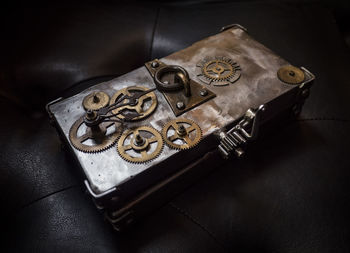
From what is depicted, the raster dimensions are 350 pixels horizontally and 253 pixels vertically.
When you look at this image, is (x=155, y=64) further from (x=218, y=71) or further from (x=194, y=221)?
(x=194, y=221)

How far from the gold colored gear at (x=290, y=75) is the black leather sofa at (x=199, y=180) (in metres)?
0.23

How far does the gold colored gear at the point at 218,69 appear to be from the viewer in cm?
118

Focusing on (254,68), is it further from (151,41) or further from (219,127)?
(151,41)

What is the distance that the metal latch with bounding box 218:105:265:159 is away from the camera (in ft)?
3.30

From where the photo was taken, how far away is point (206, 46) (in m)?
1.31

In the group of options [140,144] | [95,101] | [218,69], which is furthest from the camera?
[218,69]

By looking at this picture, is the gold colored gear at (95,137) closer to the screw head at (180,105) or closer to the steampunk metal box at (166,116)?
the steampunk metal box at (166,116)

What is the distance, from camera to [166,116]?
1.08 metres

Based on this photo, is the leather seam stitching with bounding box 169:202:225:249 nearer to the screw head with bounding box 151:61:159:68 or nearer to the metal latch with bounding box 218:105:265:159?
the metal latch with bounding box 218:105:265:159

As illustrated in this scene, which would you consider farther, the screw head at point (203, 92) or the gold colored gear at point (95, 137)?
the screw head at point (203, 92)

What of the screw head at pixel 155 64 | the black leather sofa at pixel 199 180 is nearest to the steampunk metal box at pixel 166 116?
the screw head at pixel 155 64

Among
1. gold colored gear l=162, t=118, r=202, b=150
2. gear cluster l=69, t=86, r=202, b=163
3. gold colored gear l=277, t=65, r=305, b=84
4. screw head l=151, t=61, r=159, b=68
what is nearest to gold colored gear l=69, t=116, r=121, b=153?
gear cluster l=69, t=86, r=202, b=163

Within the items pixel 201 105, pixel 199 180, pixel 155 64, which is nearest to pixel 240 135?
pixel 201 105

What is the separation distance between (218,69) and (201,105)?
0.18m
